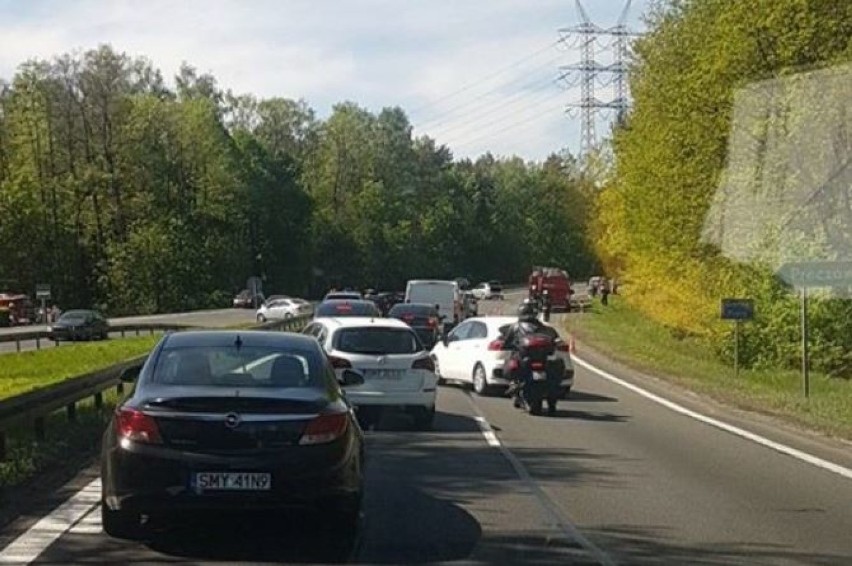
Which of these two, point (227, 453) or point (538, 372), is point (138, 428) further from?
point (538, 372)

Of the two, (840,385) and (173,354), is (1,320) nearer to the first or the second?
(840,385)

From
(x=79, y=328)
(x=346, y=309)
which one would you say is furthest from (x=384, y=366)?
(x=79, y=328)

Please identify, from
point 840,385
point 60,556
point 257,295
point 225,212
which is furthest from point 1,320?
point 60,556

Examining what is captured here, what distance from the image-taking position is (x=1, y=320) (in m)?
71.9

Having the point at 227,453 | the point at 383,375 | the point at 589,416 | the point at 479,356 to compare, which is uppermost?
the point at 227,453

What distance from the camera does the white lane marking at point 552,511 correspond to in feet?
31.2

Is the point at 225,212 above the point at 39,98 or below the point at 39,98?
below

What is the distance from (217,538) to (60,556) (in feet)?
3.94

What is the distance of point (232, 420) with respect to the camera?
31.3 ft

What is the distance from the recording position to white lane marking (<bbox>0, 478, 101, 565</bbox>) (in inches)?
369

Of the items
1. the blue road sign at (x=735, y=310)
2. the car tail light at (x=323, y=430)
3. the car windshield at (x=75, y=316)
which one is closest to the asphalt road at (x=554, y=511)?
the car tail light at (x=323, y=430)

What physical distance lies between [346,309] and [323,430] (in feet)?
76.8

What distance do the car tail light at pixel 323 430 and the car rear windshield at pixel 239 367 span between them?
20.3 inches

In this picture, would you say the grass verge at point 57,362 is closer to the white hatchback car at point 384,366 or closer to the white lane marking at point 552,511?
the white hatchback car at point 384,366
